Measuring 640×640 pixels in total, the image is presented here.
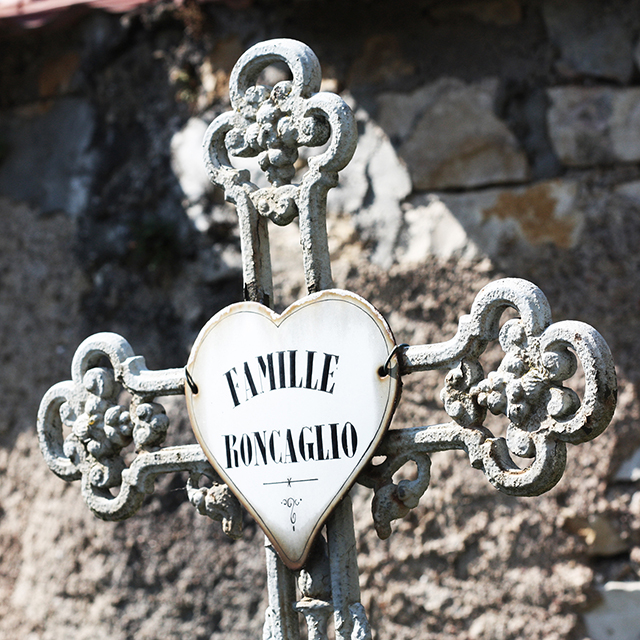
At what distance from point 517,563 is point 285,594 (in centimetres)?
101

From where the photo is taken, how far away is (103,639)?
2395mm

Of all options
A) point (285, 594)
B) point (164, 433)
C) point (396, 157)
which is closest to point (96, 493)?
point (164, 433)

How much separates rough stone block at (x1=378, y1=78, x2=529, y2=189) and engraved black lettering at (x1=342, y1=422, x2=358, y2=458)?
4.14 feet

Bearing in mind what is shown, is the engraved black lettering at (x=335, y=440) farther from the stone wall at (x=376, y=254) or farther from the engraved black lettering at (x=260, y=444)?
the stone wall at (x=376, y=254)

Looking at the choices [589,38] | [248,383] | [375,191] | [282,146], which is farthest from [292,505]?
[589,38]

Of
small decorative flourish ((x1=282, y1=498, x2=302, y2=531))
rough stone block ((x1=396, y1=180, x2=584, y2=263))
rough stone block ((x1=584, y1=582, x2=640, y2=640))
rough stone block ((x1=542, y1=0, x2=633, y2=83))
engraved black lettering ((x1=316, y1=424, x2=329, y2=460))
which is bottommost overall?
rough stone block ((x1=584, y1=582, x2=640, y2=640))

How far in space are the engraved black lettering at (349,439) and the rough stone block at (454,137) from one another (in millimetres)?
1260

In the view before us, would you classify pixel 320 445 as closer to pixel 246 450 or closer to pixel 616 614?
pixel 246 450

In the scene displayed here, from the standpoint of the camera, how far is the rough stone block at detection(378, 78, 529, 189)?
2.33 metres

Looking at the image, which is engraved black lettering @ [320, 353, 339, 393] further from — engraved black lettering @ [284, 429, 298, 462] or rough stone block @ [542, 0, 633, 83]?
rough stone block @ [542, 0, 633, 83]

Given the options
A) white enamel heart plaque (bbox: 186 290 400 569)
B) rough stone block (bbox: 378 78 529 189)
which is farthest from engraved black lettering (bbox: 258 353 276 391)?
rough stone block (bbox: 378 78 529 189)

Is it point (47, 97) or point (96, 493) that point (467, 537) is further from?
point (47, 97)

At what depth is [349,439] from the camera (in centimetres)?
125

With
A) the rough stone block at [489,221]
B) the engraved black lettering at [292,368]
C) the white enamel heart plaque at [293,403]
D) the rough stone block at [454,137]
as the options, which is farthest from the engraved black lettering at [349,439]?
the rough stone block at [454,137]
